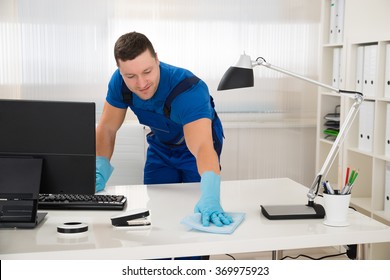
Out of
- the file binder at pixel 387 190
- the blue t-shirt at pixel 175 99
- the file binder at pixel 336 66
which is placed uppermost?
the file binder at pixel 336 66

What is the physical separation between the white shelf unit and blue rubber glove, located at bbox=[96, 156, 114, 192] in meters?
1.24

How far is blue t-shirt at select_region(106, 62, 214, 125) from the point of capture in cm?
220

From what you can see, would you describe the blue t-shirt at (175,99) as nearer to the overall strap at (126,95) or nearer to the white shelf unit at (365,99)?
the overall strap at (126,95)

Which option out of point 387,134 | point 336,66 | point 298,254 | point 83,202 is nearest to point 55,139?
point 83,202

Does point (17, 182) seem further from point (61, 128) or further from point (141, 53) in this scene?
point (141, 53)

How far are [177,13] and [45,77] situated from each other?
972 mm

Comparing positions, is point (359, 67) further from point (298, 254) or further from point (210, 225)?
point (210, 225)

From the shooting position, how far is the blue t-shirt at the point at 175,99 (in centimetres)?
220

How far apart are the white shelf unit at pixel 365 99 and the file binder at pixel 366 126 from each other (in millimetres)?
23

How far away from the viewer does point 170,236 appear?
1.65m

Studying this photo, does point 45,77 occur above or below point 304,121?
above

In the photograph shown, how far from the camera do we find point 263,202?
2.06m

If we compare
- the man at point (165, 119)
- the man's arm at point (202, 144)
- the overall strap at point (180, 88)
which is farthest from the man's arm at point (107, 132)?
the man's arm at point (202, 144)
